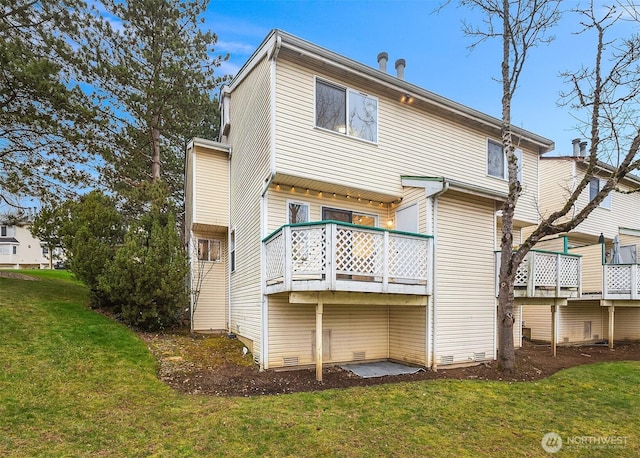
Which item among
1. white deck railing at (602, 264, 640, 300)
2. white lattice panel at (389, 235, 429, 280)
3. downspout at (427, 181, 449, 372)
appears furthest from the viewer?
white deck railing at (602, 264, 640, 300)

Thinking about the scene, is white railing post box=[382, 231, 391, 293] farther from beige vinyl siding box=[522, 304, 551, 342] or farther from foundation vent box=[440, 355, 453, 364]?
beige vinyl siding box=[522, 304, 551, 342]

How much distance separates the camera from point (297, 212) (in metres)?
9.05

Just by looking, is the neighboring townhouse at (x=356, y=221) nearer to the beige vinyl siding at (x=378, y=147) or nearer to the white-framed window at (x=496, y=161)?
the beige vinyl siding at (x=378, y=147)

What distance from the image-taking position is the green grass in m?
A: 4.48

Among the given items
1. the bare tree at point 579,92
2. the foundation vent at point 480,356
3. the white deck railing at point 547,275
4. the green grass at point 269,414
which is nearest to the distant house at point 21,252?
the green grass at point 269,414

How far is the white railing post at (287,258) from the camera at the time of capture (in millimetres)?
7070

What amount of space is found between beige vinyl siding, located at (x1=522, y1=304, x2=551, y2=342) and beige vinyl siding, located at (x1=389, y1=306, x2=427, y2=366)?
795 cm

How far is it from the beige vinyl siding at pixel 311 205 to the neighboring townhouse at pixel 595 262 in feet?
24.8

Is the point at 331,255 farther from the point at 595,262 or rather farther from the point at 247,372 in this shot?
the point at 595,262

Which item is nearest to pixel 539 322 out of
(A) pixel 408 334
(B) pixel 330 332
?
(A) pixel 408 334

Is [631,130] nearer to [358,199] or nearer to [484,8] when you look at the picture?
[484,8]

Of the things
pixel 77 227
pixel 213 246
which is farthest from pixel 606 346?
pixel 77 227

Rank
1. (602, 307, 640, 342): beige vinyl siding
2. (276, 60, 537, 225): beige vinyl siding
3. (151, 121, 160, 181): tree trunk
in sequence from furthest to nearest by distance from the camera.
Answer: (151, 121, 160, 181): tree trunk, (602, 307, 640, 342): beige vinyl siding, (276, 60, 537, 225): beige vinyl siding

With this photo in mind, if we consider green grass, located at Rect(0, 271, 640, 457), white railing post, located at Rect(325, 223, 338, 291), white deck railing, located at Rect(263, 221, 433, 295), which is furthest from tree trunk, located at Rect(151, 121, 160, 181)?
white railing post, located at Rect(325, 223, 338, 291)
